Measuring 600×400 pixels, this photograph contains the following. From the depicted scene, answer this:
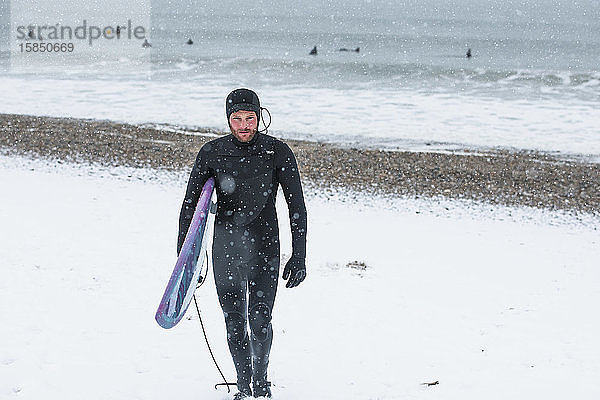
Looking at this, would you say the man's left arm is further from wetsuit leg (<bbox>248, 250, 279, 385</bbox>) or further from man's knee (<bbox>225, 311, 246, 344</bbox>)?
man's knee (<bbox>225, 311, 246, 344</bbox>)

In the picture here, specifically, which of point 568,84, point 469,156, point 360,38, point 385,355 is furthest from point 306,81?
point 360,38

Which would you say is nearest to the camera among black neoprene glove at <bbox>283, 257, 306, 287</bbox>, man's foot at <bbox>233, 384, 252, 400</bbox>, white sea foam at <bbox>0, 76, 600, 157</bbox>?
black neoprene glove at <bbox>283, 257, 306, 287</bbox>

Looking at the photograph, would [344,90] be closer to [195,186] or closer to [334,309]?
[334,309]

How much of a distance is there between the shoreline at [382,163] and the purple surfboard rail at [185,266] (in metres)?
11.6

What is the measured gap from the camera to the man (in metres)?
4.69

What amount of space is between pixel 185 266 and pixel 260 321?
73cm

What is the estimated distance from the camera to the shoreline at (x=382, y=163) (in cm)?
1648

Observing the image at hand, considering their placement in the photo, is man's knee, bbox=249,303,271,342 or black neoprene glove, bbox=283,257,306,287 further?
man's knee, bbox=249,303,271,342

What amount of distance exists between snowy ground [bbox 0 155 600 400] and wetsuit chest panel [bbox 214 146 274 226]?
5.85 feet

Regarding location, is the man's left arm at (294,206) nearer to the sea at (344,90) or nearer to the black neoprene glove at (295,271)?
the black neoprene glove at (295,271)

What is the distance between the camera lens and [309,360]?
254 inches

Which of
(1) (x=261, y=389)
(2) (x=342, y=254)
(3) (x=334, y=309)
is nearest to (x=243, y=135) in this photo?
(1) (x=261, y=389)

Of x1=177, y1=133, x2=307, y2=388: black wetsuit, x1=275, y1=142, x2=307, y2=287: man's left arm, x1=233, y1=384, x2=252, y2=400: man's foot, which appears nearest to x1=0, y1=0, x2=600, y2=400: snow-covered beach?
x1=233, y1=384, x2=252, y2=400: man's foot

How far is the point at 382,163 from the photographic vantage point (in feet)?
64.2
